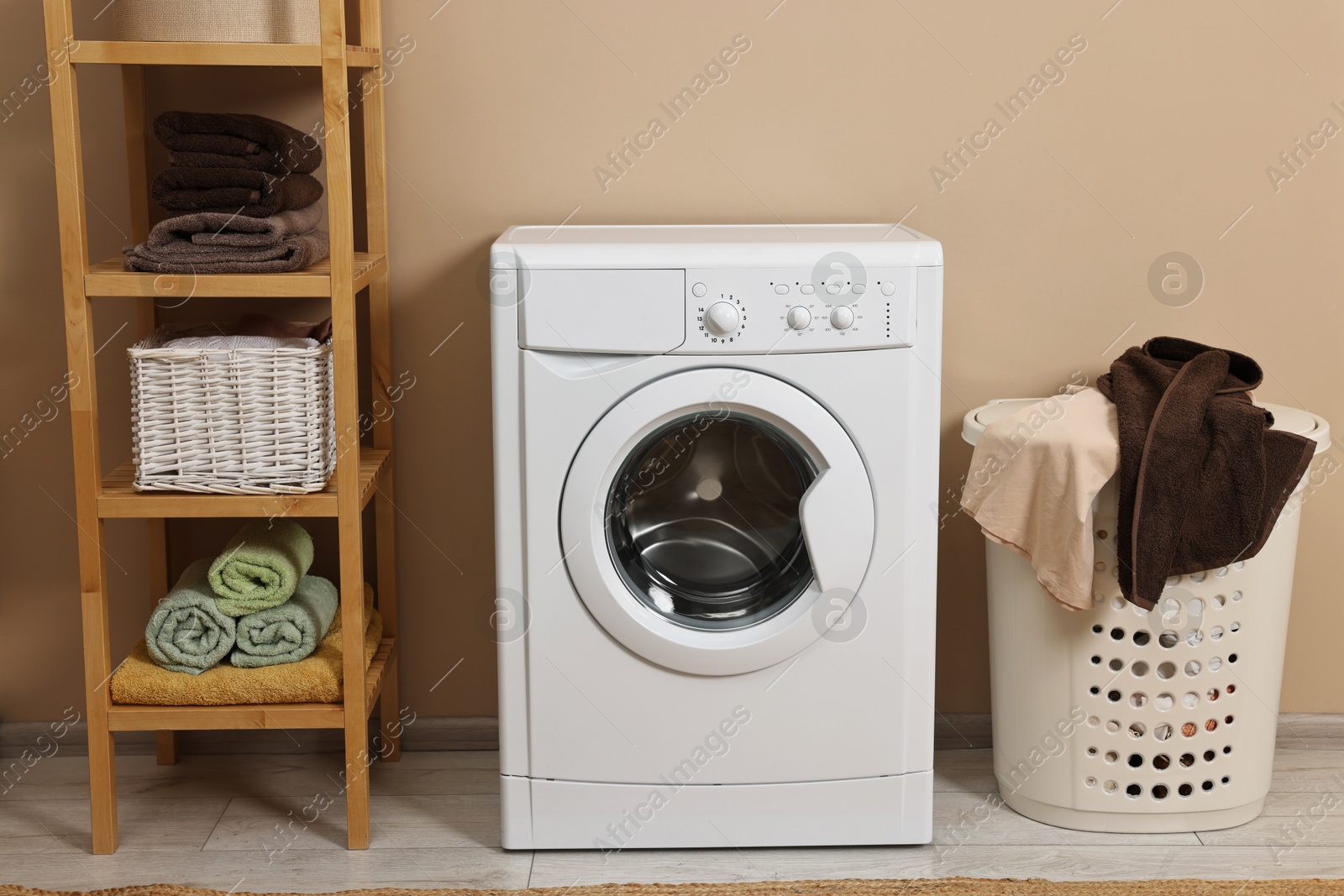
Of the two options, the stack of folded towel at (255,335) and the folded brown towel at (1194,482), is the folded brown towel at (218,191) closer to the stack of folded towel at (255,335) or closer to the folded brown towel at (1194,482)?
the stack of folded towel at (255,335)

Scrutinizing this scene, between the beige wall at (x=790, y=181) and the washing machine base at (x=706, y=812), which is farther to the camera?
the beige wall at (x=790, y=181)

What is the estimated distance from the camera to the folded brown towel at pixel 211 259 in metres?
1.50

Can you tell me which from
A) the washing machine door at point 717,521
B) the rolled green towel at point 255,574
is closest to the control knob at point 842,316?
the washing machine door at point 717,521

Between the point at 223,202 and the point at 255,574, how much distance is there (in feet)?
1.70

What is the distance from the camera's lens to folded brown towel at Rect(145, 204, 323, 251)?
4.92 feet

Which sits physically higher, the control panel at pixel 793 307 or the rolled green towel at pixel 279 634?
the control panel at pixel 793 307

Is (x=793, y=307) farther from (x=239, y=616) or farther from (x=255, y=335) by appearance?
(x=239, y=616)

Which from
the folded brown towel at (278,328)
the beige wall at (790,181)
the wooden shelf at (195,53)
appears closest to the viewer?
the wooden shelf at (195,53)

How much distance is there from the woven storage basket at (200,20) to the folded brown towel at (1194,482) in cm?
125

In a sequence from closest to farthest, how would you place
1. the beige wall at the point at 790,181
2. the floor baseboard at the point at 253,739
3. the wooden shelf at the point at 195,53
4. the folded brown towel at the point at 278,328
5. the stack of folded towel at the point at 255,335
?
the wooden shelf at the point at 195,53 < the stack of folded towel at the point at 255,335 < the folded brown towel at the point at 278,328 < the beige wall at the point at 790,181 < the floor baseboard at the point at 253,739

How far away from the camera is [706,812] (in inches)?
64.4

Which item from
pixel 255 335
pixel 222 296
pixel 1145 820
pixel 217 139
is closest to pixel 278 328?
pixel 255 335

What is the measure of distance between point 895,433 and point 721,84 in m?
0.67

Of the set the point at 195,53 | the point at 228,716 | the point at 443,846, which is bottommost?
the point at 443,846
